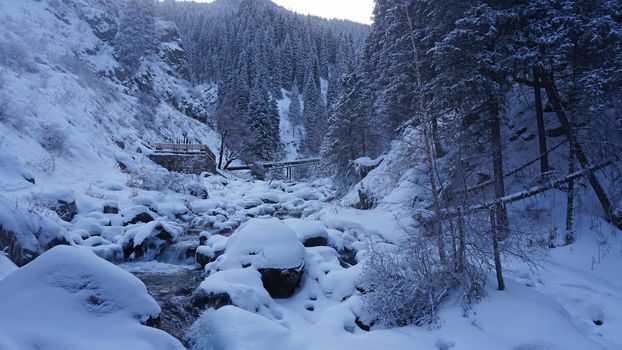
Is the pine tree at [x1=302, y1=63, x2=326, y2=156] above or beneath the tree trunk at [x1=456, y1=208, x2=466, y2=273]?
above

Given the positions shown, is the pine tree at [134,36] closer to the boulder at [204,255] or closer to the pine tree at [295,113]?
the pine tree at [295,113]

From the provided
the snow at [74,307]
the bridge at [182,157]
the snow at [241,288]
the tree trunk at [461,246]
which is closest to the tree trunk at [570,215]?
the tree trunk at [461,246]

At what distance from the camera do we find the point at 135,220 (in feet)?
41.7

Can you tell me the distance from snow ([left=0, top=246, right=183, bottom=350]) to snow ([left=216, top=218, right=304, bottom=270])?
3483 millimetres

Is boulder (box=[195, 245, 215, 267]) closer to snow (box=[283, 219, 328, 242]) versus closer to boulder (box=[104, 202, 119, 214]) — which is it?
snow (box=[283, 219, 328, 242])

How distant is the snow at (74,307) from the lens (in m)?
3.42

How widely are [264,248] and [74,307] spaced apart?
4692mm

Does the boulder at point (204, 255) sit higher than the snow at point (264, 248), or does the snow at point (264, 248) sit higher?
the snow at point (264, 248)

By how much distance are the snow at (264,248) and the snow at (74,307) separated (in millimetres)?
3483


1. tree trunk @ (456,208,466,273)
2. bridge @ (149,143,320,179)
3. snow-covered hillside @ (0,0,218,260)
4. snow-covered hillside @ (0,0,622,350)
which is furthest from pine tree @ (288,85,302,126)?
tree trunk @ (456,208,466,273)

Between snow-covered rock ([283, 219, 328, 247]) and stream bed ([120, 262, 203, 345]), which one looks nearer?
stream bed ([120, 262, 203, 345])

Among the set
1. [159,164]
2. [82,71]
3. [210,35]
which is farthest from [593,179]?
[210,35]

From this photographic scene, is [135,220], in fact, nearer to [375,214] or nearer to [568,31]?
[375,214]

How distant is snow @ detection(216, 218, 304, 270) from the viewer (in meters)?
8.16
